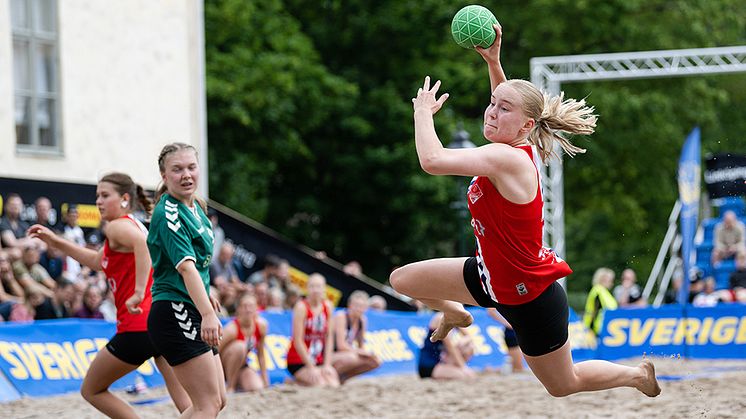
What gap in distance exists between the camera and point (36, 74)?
17.4 meters

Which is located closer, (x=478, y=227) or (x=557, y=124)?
(x=478, y=227)

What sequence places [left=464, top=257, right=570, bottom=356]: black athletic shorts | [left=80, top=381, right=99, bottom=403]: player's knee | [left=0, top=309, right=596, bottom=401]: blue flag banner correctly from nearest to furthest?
[left=464, top=257, right=570, bottom=356]: black athletic shorts, [left=80, top=381, right=99, bottom=403]: player's knee, [left=0, top=309, right=596, bottom=401]: blue flag banner

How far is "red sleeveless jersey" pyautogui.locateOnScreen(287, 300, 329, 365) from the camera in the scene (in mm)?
12523

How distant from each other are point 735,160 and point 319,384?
47.6 feet

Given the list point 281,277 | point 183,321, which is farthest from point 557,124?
point 281,277

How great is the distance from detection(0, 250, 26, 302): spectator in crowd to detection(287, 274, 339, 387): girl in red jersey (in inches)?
A: 112

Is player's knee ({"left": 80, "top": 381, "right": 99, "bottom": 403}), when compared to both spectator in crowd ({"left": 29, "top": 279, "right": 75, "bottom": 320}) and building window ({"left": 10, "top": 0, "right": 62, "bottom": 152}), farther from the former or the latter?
building window ({"left": 10, "top": 0, "right": 62, "bottom": 152})

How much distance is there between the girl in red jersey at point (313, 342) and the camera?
40.0ft

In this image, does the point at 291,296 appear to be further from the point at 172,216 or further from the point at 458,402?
the point at 172,216

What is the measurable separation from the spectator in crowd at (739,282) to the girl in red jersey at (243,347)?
7678mm

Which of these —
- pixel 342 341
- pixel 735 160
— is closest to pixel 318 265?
pixel 342 341

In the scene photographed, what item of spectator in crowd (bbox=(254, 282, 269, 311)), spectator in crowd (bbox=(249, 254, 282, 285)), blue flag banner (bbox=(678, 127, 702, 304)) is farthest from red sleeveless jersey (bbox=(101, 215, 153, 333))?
blue flag banner (bbox=(678, 127, 702, 304))

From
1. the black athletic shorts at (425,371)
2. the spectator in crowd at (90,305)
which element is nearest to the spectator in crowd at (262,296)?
the black athletic shorts at (425,371)

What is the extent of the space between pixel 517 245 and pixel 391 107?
22771mm
